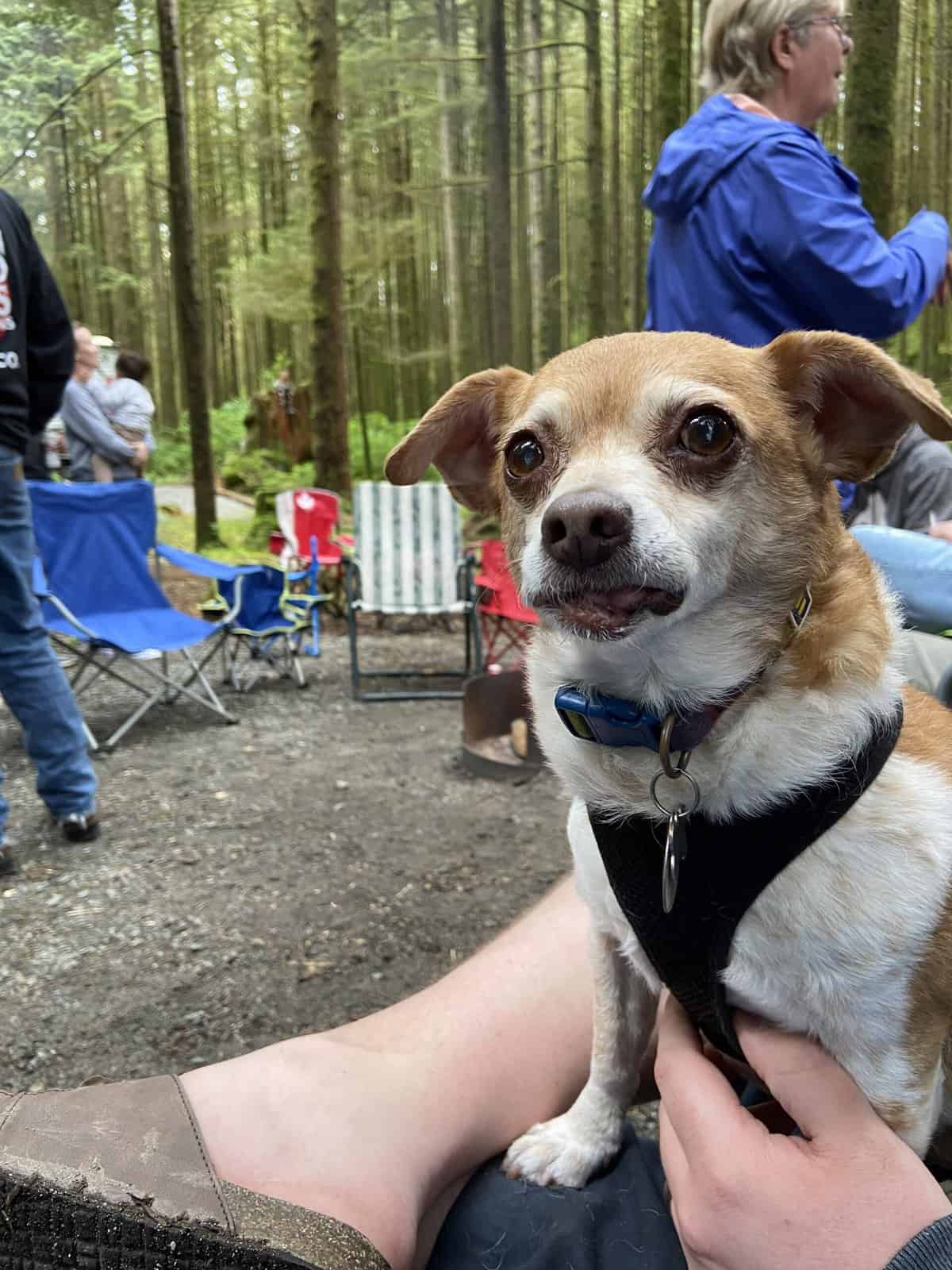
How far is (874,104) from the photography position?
4598 millimetres

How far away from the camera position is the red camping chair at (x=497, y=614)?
6414 mm

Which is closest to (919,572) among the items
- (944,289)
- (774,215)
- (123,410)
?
(774,215)

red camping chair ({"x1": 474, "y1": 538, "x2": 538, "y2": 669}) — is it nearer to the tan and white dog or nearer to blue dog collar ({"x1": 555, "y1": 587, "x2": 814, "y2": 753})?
the tan and white dog

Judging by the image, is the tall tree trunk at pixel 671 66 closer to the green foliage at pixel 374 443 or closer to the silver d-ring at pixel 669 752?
the green foliage at pixel 374 443

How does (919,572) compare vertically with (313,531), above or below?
above

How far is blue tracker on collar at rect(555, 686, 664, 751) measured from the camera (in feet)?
4.16

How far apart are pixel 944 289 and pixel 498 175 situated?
9.78 m

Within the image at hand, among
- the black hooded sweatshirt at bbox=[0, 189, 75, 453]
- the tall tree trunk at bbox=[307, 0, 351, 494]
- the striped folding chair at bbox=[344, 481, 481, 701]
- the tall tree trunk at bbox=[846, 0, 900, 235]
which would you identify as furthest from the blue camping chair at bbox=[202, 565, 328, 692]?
the tall tree trunk at bbox=[846, 0, 900, 235]

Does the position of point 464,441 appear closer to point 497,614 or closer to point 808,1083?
point 808,1083

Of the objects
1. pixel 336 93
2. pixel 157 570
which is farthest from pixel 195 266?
pixel 157 570

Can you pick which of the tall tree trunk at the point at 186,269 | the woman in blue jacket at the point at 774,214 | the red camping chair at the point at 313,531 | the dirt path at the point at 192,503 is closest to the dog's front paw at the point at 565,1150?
the woman in blue jacket at the point at 774,214

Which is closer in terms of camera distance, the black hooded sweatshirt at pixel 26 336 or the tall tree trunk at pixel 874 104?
the black hooded sweatshirt at pixel 26 336

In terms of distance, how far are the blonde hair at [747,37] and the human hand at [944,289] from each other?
29.8 inches

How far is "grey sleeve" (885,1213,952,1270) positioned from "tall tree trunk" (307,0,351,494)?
10053mm
